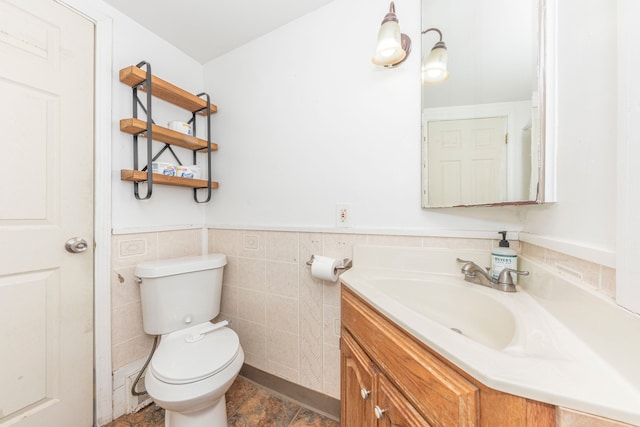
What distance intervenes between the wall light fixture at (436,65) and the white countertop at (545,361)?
826 millimetres

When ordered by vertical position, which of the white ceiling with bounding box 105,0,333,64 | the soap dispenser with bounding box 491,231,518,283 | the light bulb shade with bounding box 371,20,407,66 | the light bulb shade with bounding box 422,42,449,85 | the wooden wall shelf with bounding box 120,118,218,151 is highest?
the white ceiling with bounding box 105,0,333,64

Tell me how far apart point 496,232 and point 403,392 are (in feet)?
2.32

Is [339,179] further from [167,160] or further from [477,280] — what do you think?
[167,160]

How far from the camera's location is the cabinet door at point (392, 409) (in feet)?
1.75

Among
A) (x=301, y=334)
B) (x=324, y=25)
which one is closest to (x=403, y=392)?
(x=301, y=334)

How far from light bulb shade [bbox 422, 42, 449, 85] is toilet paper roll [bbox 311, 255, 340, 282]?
0.90 meters

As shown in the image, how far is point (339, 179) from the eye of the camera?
3.99 ft

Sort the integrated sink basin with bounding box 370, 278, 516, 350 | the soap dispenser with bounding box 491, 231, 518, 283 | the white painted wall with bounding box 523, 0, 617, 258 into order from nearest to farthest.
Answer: the white painted wall with bounding box 523, 0, 617, 258 → the integrated sink basin with bounding box 370, 278, 516, 350 → the soap dispenser with bounding box 491, 231, 518, 283

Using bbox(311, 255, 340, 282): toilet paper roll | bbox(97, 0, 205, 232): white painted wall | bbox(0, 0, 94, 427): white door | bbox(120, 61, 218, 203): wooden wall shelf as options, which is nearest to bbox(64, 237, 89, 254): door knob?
bbox(0, 0, 94, 427): white door

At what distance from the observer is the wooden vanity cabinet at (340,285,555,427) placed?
372 mm

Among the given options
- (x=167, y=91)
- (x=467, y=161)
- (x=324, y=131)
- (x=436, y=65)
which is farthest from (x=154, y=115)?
(x=467, y=161)

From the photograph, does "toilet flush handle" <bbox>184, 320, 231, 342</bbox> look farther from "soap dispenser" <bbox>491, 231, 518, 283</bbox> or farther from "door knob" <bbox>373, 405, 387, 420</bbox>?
"soap dispenser" <bbox>491, 231, 518, 283</bbox>

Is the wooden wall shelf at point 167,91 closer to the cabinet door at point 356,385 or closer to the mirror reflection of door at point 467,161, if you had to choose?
the mirror reflection of door at point 467,161

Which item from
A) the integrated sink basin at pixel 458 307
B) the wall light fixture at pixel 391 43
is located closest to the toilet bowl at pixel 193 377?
the integrated sink basin at pixel 458 307
